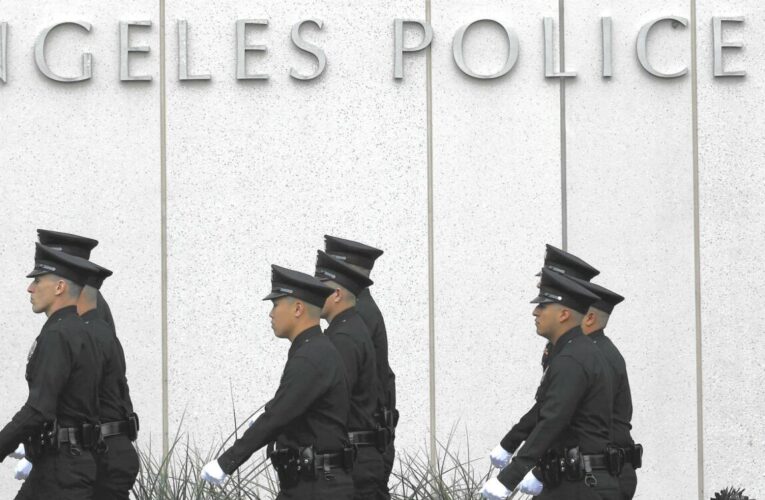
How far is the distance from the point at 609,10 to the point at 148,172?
362cm

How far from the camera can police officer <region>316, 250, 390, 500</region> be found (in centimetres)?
743

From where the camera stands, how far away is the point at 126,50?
1073 cm

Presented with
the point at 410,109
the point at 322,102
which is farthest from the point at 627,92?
the point at 322,102

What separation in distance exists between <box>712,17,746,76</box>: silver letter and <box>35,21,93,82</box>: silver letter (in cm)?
459

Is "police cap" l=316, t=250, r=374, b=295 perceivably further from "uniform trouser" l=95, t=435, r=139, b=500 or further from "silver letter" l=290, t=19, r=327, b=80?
"silver letter" l=290, t=19, r=327, b=80

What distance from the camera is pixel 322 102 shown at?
10797 mm

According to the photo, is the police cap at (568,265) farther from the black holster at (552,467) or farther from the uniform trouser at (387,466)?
the uniform trouser at (387,466)

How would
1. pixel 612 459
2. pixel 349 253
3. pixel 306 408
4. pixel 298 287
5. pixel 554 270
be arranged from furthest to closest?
1. pixel 349 253
2. pixel 554 270
3. pixel 612 459
4. pixel 298 287
5. pixel 306 408

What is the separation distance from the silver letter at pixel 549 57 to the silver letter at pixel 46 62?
3.36 metres

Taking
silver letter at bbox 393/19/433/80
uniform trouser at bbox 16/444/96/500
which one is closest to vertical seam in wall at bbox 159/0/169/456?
silver letter at bbox 393/19/433/80

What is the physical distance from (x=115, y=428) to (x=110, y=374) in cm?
29

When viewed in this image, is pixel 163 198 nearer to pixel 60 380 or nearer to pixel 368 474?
pixel 368 474

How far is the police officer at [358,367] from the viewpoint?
24.4 feet

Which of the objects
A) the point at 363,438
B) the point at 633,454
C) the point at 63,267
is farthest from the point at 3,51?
the point at 633,454
